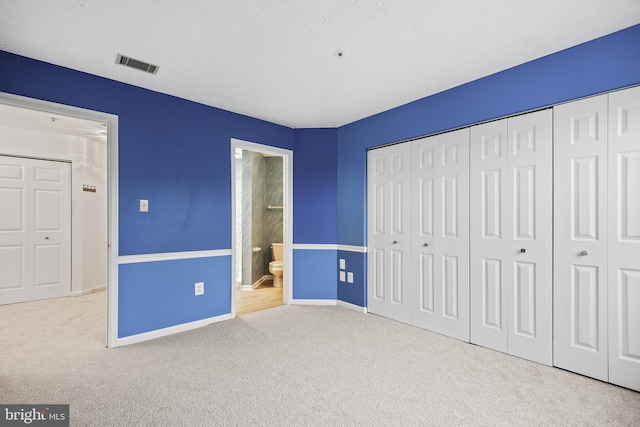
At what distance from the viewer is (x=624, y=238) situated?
7.06ft

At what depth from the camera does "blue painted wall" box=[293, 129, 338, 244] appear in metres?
4.37

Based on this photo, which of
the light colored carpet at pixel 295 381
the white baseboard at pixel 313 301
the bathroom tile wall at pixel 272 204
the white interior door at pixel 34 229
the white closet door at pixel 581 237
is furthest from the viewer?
the bathroom tile wall at pixel 272 204

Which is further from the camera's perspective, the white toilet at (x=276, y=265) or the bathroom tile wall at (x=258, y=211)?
the bathroom tile wall at (x=258, y=211)

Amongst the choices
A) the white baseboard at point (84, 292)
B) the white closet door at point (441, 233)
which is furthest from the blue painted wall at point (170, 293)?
the white baseboard at point (84, 292)

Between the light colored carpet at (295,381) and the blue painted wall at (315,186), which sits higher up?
the blue painted wall at (315,186)

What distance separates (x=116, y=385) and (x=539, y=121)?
3737 mm

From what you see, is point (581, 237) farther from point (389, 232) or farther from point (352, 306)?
point (352, 306)

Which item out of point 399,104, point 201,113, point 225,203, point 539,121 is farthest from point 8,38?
point 539,121

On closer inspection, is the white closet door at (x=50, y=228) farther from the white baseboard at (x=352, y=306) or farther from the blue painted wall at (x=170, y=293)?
the white baseboard at (x=352, y=306)

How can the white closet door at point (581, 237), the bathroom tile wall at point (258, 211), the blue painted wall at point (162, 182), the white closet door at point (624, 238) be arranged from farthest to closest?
1. the bathroom tile wall at point (258, 211)
2. the blue painted wall at point (162, 182)
3. the white closet door at point (581, 237)
4. the white closet door at point (624, 238)

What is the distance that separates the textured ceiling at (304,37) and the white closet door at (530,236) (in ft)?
2.11

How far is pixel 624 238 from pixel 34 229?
675cm

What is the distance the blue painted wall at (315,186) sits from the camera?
14.3 feet

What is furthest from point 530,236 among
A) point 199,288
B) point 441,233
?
point 199,288
